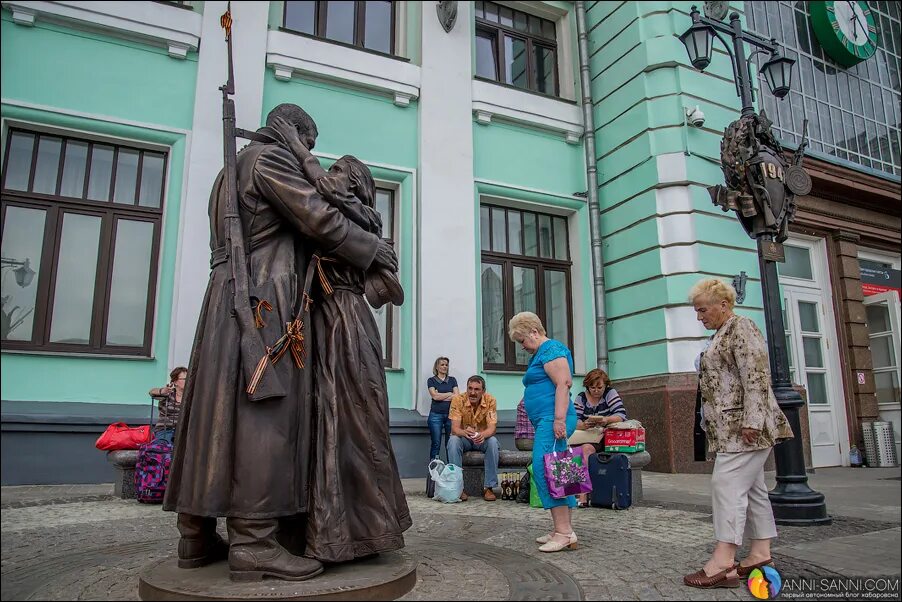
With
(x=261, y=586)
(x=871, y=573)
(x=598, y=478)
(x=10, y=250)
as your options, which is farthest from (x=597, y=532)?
(x=10, y=250)

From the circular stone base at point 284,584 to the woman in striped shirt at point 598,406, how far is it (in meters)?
4.36

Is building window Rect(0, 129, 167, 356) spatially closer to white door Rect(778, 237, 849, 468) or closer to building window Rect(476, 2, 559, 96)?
building window Rect(476, 2, 559, 96)

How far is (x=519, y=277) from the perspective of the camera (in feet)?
39.2

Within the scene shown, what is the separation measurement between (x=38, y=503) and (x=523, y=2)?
1188 centimetres

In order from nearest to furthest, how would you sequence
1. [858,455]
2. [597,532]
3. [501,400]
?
[597,532] → [501,400] → [858,455]

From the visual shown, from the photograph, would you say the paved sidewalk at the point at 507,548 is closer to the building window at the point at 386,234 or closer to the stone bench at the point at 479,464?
the stone bench at the point at 479,464

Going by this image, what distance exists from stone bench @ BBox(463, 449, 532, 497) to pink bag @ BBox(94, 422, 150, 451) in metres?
3.72

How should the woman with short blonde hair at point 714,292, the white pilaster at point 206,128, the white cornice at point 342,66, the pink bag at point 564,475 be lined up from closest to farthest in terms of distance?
the woman with short blonde hair at point 714,292 < the pink bag at point 564,475 < the white pilaster at point 206,128 < the white cornice at point 342,66

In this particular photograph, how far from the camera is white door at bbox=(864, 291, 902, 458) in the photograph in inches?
506

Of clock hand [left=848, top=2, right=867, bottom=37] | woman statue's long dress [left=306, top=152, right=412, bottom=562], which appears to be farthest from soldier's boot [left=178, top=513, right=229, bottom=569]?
clock hand [left=848, top=2, right=867, bottom=37]

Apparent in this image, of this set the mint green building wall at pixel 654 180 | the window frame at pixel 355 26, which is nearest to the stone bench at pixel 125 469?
the window frame at pixel 355 26

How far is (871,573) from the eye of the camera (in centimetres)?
306

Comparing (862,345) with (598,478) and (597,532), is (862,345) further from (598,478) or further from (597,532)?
(597,532)

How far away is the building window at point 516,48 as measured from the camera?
1260 centimetres
